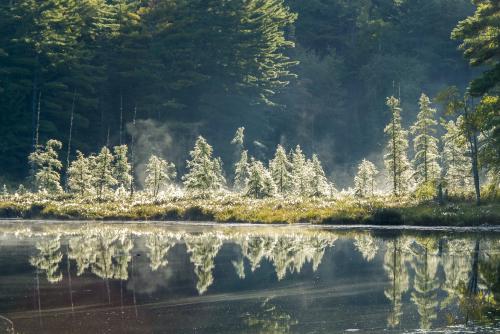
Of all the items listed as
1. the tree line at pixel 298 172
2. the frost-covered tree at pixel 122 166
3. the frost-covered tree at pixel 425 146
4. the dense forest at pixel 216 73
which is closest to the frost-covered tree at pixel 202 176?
the tree line at pixel 298 172

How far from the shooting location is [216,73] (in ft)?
352

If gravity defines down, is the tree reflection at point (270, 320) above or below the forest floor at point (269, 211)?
below

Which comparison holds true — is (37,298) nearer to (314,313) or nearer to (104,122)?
(314,313)

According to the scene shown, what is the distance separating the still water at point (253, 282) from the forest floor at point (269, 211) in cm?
284

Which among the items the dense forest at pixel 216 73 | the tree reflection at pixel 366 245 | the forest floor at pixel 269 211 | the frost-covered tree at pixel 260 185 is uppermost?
the dense forest at pixel 216 73

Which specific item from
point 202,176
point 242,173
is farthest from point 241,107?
point 202,176

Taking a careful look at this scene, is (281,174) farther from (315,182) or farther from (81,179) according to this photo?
(81,179)

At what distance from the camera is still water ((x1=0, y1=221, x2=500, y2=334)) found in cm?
2227

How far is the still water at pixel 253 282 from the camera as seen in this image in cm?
2227

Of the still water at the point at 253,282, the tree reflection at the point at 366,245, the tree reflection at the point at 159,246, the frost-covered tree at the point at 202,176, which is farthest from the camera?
the frost-covered tree at the point at 202,176

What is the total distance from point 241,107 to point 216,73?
6.16 metres

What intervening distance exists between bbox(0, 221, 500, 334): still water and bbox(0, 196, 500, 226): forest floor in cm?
284

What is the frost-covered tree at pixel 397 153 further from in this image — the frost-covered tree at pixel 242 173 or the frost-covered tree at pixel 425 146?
the frost-covered tree at pixel 242 173

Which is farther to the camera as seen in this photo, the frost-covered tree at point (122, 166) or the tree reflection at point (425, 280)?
the frost-covered tree at point (122, 166)
